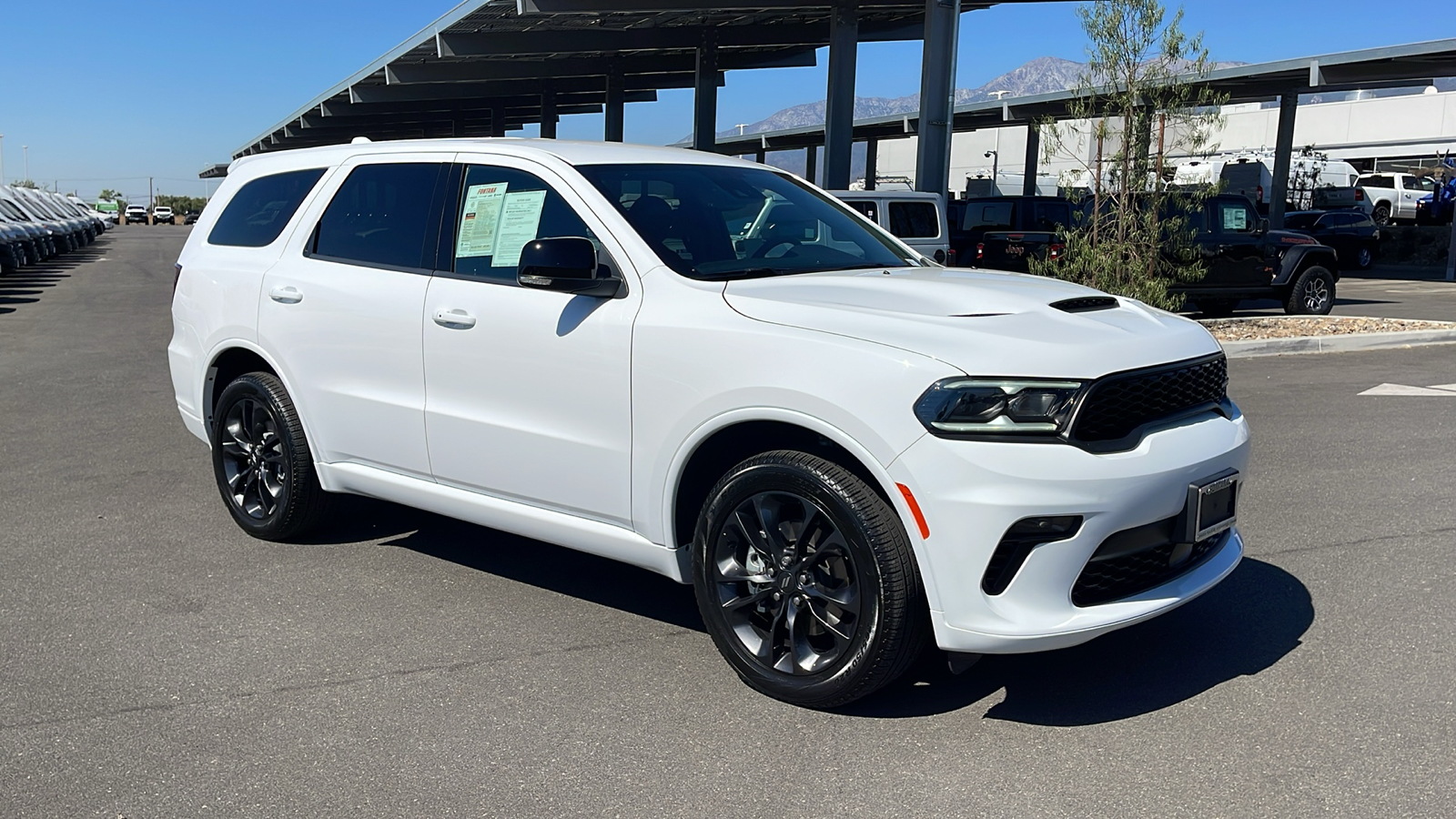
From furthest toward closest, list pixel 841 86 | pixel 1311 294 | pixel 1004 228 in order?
pixel 841 86 → pixel 1004 228 → pixel 1311 294

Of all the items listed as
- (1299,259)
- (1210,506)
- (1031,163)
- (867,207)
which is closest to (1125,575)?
(1210,506)

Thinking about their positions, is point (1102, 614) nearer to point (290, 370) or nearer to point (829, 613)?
point (829, 613)

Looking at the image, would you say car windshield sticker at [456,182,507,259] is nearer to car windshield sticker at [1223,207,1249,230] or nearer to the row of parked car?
car windshield sticker at [1223,207,1249,230]

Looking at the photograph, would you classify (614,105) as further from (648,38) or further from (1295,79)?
(1295,79)

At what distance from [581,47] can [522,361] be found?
2797cm

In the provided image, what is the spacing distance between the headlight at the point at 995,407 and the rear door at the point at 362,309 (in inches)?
88.7

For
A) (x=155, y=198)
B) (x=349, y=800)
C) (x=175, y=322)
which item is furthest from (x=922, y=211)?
(x=155, y=198)

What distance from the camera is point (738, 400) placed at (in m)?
3.84

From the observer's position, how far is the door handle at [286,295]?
5.35 metres

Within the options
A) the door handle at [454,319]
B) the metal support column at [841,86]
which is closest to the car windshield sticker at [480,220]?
the door handle at [454,319]

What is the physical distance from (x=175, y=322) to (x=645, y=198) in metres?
3.02

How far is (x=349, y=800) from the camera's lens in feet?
10.7

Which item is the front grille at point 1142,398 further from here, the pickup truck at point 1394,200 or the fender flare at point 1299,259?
the pickup truck at point 1394,200

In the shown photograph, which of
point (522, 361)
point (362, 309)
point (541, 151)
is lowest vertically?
point (522, 361)
